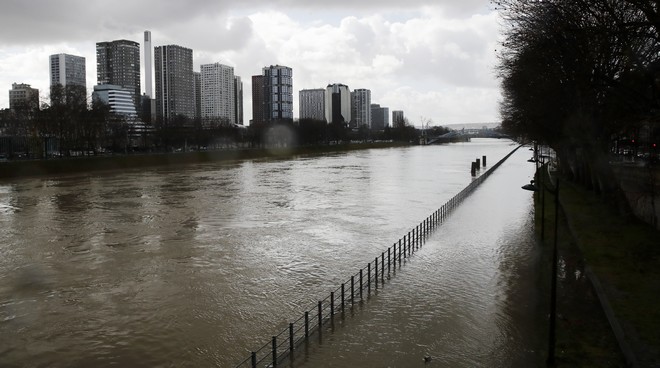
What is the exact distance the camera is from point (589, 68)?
21.3 meters

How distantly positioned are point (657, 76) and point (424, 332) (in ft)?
38.1

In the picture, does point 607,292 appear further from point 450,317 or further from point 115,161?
point 115,161

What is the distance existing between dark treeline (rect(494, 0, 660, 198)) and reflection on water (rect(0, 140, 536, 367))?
5.94 m

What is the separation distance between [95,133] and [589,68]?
8111 centimetres

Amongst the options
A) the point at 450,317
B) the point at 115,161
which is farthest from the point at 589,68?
the point at 115,161

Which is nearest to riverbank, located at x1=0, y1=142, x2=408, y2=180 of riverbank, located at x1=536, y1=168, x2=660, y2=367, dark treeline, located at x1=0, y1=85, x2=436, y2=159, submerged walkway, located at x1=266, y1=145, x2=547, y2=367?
dark treeline, located at x1=0, y1=85, x2=436, y2=159

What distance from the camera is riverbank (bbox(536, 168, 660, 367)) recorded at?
38.1 ft

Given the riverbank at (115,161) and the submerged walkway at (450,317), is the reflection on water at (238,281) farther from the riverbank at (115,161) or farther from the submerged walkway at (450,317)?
the riverbank at (115,161)

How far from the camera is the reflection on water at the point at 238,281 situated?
13203 millimetres

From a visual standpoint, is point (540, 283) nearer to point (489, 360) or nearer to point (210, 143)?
point (489, 360)

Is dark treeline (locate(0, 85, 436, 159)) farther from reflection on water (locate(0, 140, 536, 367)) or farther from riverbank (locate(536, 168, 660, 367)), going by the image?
riverbank (locate(536, 168, 660, 367))

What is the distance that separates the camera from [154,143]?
118 meters

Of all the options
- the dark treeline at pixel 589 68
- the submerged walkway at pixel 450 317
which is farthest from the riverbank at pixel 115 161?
Result: the submerged walkway at pixel 450 317

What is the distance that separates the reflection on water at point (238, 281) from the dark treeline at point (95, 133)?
4502cm
